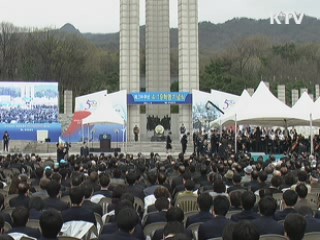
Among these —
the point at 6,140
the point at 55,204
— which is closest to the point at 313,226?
the point at 55,204

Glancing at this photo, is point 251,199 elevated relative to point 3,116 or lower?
lower

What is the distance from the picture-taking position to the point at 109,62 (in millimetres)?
74438

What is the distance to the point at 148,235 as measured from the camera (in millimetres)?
6059

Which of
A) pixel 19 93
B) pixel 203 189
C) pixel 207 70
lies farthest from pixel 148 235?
pixel 207 70

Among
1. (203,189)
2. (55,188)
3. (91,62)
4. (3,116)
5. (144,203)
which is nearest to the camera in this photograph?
(55,188)

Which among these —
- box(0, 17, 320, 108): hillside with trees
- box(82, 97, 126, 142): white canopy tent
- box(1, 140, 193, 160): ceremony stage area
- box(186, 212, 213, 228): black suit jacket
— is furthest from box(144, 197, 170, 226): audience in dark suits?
box(0, 17, 320, 108): hillside with trees

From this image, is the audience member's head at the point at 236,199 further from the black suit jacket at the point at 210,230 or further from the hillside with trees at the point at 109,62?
the hillside with trees at the point at 109,62

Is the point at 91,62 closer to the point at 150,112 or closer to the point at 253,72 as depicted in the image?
the point at 253,72

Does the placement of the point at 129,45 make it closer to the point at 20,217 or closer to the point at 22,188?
the point at 22,188

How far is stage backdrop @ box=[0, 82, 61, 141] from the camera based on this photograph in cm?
3478

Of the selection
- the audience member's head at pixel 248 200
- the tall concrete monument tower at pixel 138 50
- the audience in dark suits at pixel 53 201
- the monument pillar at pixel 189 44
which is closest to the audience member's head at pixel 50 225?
the audience member's head at pixel 248 200

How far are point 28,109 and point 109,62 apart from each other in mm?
40112

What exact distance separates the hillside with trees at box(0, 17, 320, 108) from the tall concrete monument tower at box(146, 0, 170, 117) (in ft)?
49.6

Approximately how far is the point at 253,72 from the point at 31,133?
42.5m
